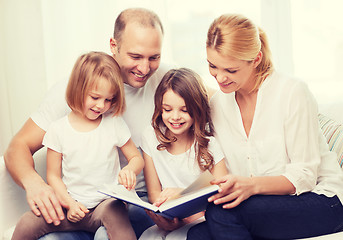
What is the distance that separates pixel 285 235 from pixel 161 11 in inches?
66.4

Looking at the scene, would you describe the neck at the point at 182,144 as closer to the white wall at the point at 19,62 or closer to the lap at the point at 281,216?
the lap at the point at 281,216

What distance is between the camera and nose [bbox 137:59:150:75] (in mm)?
1854

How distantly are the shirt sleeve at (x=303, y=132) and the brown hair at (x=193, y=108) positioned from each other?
313 millimetres

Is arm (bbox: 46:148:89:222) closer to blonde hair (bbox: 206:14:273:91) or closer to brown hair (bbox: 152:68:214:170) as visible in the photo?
brown hair (bbox: 152:68:214:170)

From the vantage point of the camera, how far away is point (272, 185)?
1541 mm

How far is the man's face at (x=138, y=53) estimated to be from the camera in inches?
73.3

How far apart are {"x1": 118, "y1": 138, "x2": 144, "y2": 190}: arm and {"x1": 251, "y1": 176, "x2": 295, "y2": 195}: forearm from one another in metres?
0.40

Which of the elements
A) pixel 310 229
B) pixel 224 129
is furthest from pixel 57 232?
pixel 310 229

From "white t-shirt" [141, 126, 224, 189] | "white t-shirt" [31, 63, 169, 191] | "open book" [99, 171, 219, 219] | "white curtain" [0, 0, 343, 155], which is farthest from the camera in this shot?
"white curtain" [0, 0, 343, 155]

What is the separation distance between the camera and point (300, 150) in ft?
5.33

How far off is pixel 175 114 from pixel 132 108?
295mm

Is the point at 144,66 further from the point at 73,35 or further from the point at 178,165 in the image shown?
the point at 73,35

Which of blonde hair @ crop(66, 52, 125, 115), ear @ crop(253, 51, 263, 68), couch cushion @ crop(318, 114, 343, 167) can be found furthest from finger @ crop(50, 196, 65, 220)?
couch cushion @ crop(318, 114, 343, 167)

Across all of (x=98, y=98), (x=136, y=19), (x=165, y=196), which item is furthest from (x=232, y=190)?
(x=136, y=19)
